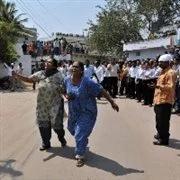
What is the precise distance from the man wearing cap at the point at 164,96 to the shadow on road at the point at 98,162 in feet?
5.37

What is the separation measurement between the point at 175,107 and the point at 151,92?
7.73 ft

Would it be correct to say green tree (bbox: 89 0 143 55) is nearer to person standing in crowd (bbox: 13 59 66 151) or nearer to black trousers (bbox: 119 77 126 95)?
black trousers (bbox: 119 77 126 95)

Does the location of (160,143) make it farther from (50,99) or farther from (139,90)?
(139,90)

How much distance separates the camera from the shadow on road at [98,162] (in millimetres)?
7718

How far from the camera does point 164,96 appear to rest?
977 centimetres

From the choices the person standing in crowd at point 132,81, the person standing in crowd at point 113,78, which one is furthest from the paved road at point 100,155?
the person standing in crowd at point 113,78

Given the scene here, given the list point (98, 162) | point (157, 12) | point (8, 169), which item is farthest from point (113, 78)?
point (157, 12)

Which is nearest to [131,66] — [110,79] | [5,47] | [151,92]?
[110,79]

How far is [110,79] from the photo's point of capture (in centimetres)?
→ 2234

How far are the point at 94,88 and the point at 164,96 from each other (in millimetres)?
1957

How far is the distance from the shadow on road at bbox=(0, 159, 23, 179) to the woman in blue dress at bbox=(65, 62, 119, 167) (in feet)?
3.38

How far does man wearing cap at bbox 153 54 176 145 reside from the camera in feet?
31.8

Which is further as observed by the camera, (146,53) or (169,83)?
(146,53)

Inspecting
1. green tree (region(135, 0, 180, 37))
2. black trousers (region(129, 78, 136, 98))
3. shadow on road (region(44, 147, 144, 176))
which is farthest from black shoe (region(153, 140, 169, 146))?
green tree (region(135, 0, 180, 37))
